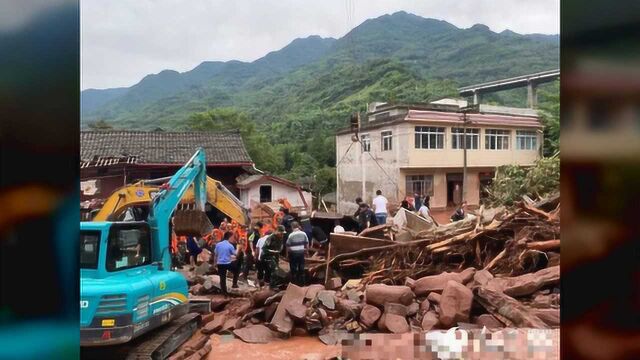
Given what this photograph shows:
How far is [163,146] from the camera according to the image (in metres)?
23.0

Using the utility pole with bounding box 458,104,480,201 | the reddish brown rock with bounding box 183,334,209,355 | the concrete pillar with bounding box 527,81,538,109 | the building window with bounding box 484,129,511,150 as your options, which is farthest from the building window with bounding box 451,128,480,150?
the reddish brown rock with bounding box 183,334,209,355

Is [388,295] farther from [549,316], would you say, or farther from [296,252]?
[296,252]

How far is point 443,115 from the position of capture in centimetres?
2595

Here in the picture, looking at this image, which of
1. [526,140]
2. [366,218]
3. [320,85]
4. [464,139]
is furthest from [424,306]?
[320,85]

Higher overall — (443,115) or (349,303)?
(443,115)

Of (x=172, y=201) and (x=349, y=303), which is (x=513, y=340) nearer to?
(x=349, y=303)

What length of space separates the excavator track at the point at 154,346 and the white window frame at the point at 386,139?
2008cm

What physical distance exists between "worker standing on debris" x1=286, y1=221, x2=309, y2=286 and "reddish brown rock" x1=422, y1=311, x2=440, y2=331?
9.64 feet

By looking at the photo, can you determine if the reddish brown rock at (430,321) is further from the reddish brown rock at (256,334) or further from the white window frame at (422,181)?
the white window frame at (422,181)

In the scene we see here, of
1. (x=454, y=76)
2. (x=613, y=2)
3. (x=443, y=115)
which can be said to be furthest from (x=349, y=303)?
(x=454, y=76)

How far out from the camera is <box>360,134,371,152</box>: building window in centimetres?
2833

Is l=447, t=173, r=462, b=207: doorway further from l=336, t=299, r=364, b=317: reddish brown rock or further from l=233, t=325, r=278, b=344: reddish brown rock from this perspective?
l=233, t=325, r=278, b=344: reddish brown rock

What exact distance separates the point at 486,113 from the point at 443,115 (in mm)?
3308

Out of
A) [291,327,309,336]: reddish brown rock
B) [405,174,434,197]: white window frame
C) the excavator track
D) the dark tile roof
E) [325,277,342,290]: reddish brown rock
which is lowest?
[291,327,309,336]: reddish brown rock
